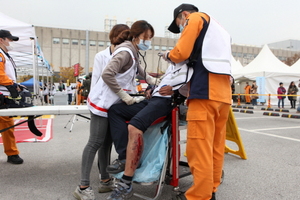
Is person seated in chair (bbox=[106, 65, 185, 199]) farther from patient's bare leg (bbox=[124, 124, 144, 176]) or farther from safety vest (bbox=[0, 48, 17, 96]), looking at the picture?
safety vest (bbox=[0, 48, 17, 96])

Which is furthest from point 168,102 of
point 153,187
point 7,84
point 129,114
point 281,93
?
point 281,93

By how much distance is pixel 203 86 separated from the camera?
2170mm

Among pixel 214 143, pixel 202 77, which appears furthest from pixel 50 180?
pixel 202 77

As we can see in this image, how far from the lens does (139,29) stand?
262cm

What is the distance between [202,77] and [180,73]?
21 centimetres

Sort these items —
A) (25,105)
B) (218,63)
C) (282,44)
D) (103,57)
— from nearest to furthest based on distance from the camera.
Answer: (218,63) < (103,57) < (25,105) < (282,44)

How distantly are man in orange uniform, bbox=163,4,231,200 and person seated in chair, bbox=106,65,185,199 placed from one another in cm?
33

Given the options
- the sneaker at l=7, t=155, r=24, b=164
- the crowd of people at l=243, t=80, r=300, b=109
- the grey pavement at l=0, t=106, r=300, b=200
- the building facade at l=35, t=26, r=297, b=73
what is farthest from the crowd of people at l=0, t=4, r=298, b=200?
the building facade at l=35, t=26, r=297, b=73

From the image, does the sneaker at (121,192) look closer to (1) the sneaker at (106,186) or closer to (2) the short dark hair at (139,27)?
(1) the sneaker at (106,186)

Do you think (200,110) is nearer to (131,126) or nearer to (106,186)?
(131,126)

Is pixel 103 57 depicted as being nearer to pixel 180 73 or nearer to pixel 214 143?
pixel 180 73

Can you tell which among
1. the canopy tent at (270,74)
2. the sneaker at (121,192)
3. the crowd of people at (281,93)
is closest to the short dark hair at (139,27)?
the sneaker at (121,192)

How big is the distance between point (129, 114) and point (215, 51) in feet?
3.36

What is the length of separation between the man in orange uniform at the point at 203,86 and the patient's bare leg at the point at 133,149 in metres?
0.47
